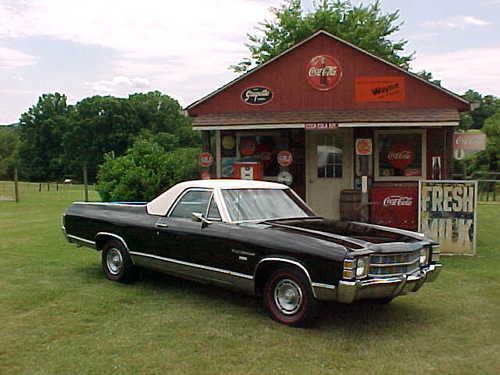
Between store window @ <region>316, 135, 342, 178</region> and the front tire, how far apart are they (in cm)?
809

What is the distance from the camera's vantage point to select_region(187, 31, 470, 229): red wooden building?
42.8ft

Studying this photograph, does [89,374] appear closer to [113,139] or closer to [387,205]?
[387,205]

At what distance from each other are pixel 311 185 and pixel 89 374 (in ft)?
32.6

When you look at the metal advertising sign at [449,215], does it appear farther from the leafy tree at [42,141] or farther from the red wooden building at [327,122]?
the leafy tree at [42,141]

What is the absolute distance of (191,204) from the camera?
7367 mm

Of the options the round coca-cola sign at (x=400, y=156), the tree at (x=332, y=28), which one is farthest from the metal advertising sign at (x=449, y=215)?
the tree at (x=332, y=28)

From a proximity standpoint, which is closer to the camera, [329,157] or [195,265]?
[195,265]

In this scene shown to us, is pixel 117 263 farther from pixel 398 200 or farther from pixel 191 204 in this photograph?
pixel 398 200

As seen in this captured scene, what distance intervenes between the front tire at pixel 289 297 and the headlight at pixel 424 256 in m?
1.33

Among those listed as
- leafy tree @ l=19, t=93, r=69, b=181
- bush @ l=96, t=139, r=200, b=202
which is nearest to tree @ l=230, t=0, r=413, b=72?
bush @ l=96, t=139, r=200, b=202

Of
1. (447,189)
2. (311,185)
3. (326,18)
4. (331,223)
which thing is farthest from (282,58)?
(326,18)

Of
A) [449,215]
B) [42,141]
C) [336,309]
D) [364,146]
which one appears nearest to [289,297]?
[336,309]

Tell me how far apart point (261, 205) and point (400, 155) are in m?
7.28

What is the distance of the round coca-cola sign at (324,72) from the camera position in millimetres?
13633
